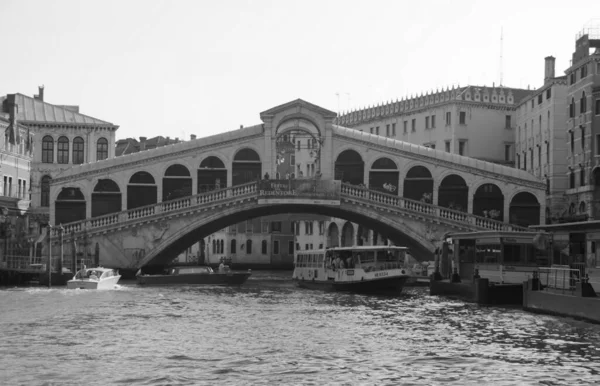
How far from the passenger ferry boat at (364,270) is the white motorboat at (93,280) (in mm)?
9157

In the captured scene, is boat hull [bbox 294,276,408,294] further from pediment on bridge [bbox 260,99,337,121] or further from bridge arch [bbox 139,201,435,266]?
pediment on bridge [bbox 260,99,337,121]

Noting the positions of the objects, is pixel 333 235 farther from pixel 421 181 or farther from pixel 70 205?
pixel 70 205

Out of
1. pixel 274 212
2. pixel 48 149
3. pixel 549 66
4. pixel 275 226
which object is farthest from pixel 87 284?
pixel 275 226

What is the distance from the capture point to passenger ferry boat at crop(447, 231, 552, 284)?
41375 millimetres

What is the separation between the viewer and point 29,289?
4481 centimetres

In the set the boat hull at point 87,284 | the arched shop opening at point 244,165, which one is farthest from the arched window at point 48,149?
the boat hull at point 87,284

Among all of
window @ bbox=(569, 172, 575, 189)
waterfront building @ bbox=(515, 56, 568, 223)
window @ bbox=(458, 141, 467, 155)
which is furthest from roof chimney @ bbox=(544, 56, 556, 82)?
window @ bbox=(569, 172, 575, 189)

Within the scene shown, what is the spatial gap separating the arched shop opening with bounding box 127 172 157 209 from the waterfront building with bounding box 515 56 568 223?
21.3 m

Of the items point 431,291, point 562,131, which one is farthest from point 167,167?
point 562,131

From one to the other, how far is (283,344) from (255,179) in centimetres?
3210

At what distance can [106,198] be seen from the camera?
57.8 meters

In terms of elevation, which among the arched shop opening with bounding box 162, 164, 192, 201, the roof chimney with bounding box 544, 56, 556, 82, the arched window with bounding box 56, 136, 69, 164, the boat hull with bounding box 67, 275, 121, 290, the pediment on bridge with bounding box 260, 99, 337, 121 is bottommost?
the boat hull with bounding box 67, 275, 121, 290

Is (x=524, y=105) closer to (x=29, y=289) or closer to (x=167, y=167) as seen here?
(x=167, y=167)

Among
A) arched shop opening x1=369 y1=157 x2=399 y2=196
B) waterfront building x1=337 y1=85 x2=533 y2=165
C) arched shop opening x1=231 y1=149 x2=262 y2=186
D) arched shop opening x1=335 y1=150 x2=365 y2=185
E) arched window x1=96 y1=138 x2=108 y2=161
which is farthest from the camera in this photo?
waterfront building x1=337 y1=85 x2=533 y2=165
